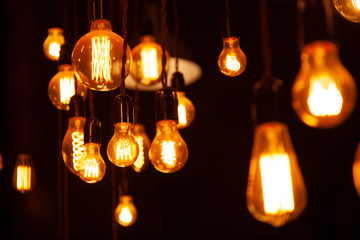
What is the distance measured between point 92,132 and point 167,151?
0.84ft

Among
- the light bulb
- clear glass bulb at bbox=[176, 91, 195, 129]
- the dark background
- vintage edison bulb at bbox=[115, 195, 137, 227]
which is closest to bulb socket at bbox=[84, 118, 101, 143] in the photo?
the light bulb

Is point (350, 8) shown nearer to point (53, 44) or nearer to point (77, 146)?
point (77, 146)

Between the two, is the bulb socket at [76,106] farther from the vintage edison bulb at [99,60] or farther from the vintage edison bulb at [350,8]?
the vintage edison bulb at [350,8]

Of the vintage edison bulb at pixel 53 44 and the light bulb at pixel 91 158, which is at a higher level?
the vintage edison bulb at pixel 53 44

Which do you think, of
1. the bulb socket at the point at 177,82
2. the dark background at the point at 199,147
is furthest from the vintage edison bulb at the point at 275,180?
the dark background at the point at 199,147

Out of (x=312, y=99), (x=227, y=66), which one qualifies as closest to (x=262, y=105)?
(x=312, y=99)

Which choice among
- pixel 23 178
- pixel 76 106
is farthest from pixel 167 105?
pixel 23 178

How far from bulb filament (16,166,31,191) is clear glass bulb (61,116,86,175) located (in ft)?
1.71

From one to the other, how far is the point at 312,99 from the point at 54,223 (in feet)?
10.8

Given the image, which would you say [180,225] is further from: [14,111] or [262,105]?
[262,105]

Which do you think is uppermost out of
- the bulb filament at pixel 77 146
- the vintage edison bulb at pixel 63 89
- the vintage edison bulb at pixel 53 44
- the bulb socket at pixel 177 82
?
the vintage edison bulb at pixel 53 44

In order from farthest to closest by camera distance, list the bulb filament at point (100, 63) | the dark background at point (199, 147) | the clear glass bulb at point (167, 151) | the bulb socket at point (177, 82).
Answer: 1. the dark background at point (199, 147)
2. the bulb socket at point (177, 82)
3. the clear glass bulb at point (167, 151)
4. the bulb filament at point (100, 63)

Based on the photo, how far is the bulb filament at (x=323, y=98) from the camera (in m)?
0.89

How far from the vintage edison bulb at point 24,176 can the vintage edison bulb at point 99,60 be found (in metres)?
0.91
